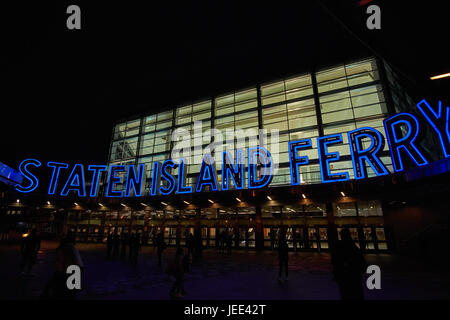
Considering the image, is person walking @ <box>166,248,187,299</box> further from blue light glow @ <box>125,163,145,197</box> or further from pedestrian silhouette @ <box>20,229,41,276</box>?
blue light glow @ <box>125,163,145,197</box>

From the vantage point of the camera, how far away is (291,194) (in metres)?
19.4

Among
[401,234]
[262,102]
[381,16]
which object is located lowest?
[401,234]

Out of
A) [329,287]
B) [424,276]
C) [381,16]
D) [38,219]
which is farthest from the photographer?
[38,219]

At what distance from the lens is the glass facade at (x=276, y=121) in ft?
82.6

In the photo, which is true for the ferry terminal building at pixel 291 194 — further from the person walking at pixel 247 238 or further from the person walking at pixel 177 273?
the person walking at pixel 177 273

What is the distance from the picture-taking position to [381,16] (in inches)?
218

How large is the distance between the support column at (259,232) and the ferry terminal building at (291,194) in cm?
10

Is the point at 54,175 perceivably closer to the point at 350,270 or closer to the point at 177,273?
the point at 177,273


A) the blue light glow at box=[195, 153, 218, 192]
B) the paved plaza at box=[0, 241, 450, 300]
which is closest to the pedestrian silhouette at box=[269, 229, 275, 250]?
the blue light glow at box=[195, 153, 218, 192]

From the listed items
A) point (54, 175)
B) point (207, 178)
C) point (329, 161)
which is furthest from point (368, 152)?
point (54, 175)

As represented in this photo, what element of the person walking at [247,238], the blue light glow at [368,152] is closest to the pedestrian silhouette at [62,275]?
the blue light glow at [368,152]
